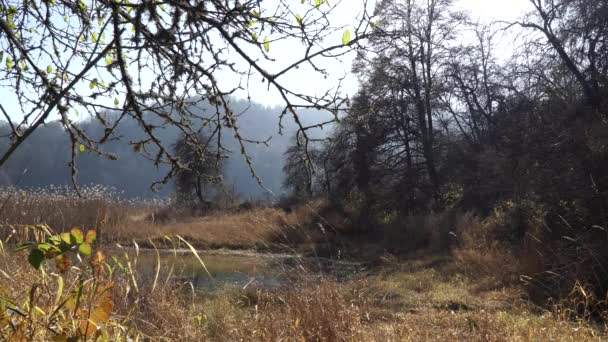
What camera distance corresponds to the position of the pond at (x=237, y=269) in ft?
17.6

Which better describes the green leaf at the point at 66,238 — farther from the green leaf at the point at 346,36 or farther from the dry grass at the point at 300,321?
the green leaf at the point at 346,36

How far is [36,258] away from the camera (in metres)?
1.62

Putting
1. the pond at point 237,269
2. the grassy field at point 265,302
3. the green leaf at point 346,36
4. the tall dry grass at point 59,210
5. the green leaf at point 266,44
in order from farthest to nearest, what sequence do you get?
1. the tall dry grass at point 59,210
2. the pond at point 237,269
3. the green leaf at point 266,44
4. the green leaf at point 346,36
5. the grassy field at point 265,302

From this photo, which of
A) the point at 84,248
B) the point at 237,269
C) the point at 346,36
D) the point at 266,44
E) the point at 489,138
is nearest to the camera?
the point at 84,248

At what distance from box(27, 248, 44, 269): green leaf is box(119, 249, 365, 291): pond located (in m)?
3.05

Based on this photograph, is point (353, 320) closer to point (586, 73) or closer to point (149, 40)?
point (149, 40)

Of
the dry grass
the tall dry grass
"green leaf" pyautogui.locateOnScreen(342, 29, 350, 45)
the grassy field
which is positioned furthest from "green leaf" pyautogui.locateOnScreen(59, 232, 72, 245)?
the tall dry grass

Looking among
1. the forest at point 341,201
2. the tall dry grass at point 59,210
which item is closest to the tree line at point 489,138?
the forest at point 341,201

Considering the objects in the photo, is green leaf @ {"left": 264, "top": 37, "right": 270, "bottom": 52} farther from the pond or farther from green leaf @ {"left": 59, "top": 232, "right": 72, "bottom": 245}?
the pond

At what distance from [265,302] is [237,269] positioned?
7782 millimetres

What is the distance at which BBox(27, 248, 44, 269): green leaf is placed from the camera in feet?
5.25

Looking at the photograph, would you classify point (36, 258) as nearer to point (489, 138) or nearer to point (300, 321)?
point (300, 321)

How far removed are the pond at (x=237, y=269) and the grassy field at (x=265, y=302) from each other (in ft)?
0.48

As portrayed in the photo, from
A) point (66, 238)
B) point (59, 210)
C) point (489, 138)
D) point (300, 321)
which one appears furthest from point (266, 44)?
point (489, 138)
